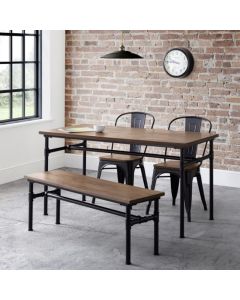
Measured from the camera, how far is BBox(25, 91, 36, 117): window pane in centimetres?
688

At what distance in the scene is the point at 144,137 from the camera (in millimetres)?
4629

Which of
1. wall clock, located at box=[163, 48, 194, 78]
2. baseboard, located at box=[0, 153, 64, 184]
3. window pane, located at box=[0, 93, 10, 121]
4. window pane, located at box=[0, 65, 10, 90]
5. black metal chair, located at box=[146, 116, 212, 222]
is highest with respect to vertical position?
wall clock, located at box=[163, 48, 194, 78]

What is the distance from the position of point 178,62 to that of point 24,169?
2340 millimetres

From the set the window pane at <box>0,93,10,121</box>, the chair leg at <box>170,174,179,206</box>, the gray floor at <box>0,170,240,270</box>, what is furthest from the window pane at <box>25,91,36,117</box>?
the chair leg at <box>170,174,179,206</box>

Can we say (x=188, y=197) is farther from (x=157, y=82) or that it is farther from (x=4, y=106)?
(x=4, y=106)

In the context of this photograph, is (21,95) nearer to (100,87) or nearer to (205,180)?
(100,87)

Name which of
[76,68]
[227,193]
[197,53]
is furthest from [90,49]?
[227,193]

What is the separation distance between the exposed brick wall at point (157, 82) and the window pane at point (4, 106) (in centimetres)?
106

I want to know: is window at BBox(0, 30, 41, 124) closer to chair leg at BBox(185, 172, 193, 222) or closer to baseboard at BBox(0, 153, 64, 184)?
baseboard at BBox(0, 153, 64, 184)

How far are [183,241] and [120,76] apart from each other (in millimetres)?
3248

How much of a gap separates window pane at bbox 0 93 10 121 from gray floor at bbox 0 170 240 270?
1.29 m

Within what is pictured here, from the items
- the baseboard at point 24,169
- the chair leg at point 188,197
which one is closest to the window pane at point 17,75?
the baseboard at point 24,169

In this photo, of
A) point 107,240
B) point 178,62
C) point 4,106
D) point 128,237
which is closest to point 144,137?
point 107,240

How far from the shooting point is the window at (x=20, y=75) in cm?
644
